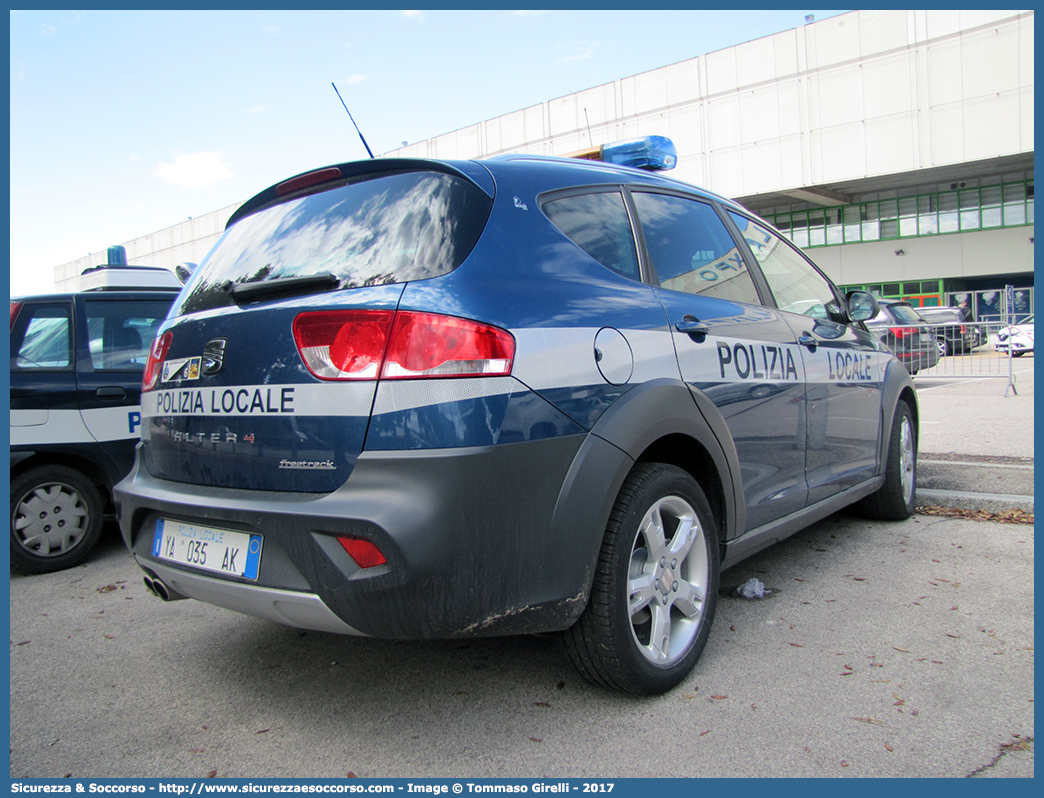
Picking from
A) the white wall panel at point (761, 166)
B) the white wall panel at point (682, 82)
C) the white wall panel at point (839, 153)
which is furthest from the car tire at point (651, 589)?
the white wall panel at point (682, 82)

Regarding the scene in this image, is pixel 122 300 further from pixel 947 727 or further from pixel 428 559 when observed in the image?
pixel 947 727

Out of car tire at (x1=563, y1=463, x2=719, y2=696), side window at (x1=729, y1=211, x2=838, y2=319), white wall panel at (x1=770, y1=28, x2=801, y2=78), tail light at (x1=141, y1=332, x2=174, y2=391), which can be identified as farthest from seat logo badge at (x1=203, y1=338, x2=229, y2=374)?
white wall panel at (x1=770, y1=28, x2=801, y2=78)

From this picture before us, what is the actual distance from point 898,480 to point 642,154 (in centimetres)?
257

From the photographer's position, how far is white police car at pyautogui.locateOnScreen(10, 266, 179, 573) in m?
4.52

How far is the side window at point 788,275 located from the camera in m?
3.69

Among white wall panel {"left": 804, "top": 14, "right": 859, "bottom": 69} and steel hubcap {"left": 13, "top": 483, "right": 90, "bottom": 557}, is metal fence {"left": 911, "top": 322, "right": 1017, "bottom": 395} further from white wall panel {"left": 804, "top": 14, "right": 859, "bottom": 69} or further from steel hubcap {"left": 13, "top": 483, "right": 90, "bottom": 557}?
white wall panel {"left": 804, "top": 14, "right": 859, "bottom": 69}

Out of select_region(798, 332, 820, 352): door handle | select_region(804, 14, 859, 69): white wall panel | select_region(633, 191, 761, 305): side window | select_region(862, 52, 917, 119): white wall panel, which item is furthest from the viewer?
select_region(804, 14, 859, 69): white wall panel

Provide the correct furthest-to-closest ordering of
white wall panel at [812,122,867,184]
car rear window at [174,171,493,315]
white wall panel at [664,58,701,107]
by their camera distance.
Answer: white wall panel at [664,58,701,107], white wall panel at [812,122,867,184], car rear window at [174,171,493,315]

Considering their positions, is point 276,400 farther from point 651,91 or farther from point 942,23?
point 651,91

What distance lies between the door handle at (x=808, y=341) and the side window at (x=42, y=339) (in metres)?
4.30

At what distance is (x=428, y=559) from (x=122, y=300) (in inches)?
162

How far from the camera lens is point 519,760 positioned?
225 cm

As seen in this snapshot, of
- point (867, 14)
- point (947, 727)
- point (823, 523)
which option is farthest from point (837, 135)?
point (947, 727)

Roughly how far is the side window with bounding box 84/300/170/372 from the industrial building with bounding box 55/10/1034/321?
21769 mm
